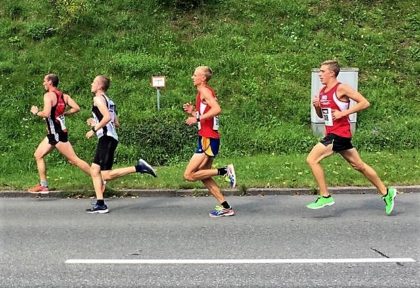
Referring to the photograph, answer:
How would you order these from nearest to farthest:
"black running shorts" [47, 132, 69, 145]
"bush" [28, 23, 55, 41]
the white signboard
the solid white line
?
the solid white line, "black running shorts" [47, 132, 69, 145], the white signboard, "bush" [28, 23, 55, 41]

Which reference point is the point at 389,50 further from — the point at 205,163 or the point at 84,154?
the point at 205,163

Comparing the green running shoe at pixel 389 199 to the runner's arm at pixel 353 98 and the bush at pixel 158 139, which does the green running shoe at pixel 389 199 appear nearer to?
the runner's arm at pixel 353 98

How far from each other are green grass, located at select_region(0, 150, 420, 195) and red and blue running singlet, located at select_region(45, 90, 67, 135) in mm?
1127

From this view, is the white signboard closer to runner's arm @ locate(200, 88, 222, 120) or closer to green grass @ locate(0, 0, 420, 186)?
green grass @ locate(0, 0, 420, 186)

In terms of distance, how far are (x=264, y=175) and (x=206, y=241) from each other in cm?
390

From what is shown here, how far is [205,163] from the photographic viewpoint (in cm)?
755

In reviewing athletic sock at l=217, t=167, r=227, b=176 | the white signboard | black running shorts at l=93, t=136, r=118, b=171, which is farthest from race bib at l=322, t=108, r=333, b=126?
the white signboard

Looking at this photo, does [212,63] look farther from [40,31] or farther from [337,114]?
[337,114]

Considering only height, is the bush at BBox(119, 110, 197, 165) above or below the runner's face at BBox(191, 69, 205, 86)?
below

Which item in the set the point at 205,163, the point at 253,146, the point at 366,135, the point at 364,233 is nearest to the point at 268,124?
the point at 253,146

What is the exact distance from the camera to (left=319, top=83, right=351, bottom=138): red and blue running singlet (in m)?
7.31

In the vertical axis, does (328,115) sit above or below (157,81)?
below

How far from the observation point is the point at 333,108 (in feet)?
24.1

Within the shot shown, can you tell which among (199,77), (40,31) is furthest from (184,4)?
(199,77)
